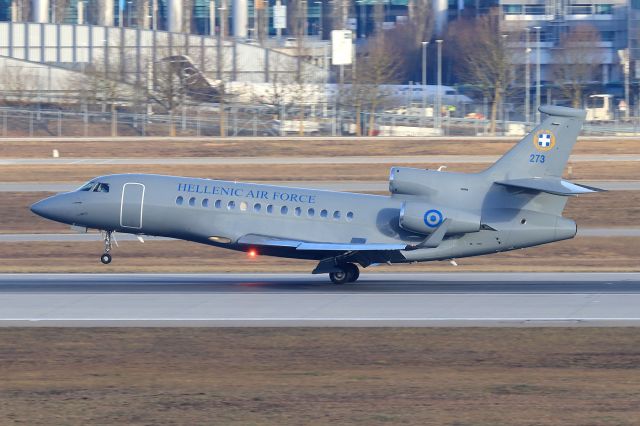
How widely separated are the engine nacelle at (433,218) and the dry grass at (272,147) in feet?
123

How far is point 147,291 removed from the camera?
31422 mm

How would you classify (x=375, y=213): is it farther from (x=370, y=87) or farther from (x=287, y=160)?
(x=370, y=87)

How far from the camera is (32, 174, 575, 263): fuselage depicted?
107 ft

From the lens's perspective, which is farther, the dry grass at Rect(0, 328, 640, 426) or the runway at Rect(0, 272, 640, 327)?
the runway at Rect(0, 272, 640, 327)

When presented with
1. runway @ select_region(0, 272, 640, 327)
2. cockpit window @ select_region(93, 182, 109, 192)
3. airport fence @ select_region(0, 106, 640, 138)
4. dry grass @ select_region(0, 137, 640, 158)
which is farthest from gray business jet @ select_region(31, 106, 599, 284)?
airport fence @ select_region(0, 106, 640, 138)

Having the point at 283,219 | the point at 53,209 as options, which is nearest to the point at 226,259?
the point at 53,209

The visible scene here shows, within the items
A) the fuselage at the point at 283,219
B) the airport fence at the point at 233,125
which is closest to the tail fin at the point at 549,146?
the fuselage at the point at 283,219

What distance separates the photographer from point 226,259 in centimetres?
4231

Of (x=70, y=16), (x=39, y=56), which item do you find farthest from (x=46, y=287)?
(x=70, y=16)

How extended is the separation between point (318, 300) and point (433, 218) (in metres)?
4.67

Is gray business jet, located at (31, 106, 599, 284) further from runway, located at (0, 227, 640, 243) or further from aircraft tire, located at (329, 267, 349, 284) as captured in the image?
runway, located at (0, 227, 640, 243)

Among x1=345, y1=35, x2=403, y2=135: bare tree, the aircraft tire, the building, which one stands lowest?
the aircraft tire

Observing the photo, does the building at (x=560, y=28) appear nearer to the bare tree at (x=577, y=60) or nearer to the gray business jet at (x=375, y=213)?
the bare tree at (x=577, y=60)

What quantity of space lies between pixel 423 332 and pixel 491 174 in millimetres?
9525
